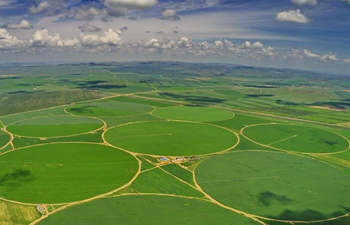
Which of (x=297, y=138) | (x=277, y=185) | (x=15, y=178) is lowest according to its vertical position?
(x=277, y=185)

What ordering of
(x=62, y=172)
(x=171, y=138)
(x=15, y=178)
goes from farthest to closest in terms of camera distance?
1. (x=171, y=138)
2. (x=62, y=172)
3. (x=15, y=178)

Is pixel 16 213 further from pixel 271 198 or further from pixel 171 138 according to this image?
pixel 171 138

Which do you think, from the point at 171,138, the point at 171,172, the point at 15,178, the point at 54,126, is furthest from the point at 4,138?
the point at 171,172

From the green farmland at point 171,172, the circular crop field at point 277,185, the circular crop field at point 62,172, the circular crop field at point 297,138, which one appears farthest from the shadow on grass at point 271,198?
the circular crop field at point 297,138

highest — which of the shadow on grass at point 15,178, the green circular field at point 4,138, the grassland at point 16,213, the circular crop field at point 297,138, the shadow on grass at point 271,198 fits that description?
the circular crop field at point 297,138

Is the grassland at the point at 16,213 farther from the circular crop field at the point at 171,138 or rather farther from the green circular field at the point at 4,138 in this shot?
the green circular field at the point at 4,138


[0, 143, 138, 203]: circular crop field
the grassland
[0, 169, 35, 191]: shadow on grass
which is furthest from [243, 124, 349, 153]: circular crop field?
the grassland

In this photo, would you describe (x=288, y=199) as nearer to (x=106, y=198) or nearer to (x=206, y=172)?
→ (x=206, y=172)

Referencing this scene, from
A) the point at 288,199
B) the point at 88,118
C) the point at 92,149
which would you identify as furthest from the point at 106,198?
the point at 88,118
